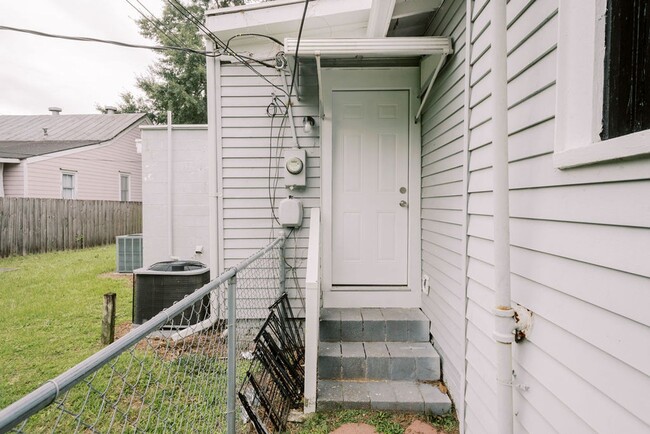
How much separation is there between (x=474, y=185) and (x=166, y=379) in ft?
9.43

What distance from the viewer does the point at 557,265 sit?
1.32m

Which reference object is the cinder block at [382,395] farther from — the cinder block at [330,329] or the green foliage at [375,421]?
the cinder block at [330,329]

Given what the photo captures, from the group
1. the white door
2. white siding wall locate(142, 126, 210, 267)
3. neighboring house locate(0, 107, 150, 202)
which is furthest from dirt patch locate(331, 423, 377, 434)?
neighboring house locate(0, 107, 150, 202)

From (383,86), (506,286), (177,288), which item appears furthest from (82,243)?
(506,286)

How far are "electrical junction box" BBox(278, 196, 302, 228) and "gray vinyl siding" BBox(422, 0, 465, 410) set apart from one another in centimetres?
132

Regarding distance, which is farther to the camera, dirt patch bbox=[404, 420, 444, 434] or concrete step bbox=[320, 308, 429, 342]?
concrete step bbox=[320, 308, 429, 342]

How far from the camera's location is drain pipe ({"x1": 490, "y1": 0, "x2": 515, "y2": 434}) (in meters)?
1.52

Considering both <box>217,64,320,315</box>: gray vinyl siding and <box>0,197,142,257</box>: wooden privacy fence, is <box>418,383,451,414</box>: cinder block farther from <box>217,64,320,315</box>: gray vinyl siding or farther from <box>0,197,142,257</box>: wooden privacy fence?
<box>0,197,142,257</box>: wooden privacy fence

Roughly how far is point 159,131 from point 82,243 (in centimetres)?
733

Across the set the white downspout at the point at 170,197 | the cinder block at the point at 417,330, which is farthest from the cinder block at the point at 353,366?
the white downspout at the point at 170,197

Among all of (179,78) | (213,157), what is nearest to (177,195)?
(213,157)

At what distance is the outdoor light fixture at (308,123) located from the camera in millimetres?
3758

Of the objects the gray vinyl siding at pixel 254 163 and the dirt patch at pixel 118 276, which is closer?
the gray vinyl siding at pixel 254 163

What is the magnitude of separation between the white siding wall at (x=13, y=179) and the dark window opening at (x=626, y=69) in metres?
15.3
